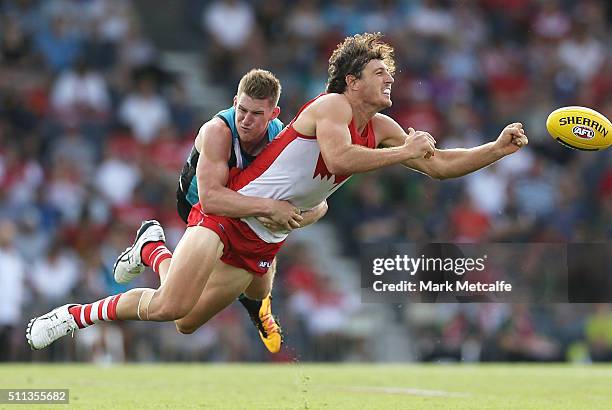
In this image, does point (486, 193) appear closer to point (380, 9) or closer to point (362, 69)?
point (380, 9)

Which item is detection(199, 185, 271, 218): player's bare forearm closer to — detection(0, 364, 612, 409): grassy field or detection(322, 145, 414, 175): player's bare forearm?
detection(322, 145, 414, 175): player's bare forearm

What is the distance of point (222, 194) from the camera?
804cm

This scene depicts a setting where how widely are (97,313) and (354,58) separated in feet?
8.08

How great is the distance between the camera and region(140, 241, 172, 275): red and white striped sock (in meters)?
8.93

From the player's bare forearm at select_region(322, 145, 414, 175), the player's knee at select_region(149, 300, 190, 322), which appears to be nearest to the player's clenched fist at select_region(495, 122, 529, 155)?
the player's bare forearm at select_region(322, 145, 414, 175)

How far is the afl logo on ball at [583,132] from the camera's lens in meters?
8.33

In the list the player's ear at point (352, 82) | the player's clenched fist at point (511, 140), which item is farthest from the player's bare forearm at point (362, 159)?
the player's clenched fist at point (511, 140)

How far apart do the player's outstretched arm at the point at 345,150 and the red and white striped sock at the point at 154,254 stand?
1.81 meters

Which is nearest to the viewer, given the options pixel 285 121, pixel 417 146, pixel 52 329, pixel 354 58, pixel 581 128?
pixel 417 146

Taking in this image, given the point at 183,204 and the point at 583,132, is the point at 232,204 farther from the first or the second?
the point at 583,132

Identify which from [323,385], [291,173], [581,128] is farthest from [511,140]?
[323,385]

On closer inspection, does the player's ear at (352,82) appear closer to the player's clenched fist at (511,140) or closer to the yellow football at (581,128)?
the player's clenched fist at (511,140)

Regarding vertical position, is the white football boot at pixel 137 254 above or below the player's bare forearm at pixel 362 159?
below

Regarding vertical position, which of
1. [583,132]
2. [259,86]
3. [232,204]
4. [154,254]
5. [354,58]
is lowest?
[154,254]
